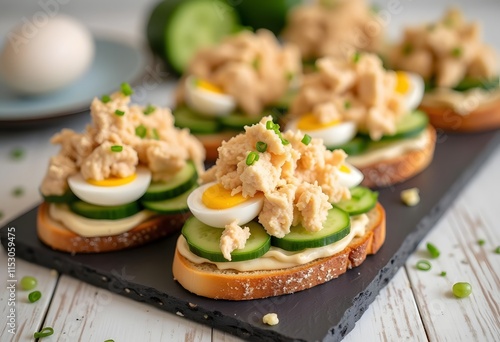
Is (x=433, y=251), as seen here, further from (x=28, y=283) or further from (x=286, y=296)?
(x=28, y=283)

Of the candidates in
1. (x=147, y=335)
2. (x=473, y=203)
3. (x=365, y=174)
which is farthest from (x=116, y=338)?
(x=473, y=203)

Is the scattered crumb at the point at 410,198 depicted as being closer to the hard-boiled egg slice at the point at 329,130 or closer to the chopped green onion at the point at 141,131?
the hard-boiled egg slice at the point at 329,130

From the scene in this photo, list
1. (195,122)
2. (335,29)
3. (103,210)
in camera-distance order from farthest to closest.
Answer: (335,29) < (195,122) < (103,210)

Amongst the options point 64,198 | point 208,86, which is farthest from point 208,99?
point 64,198

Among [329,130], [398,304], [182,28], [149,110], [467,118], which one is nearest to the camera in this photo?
[398,304]

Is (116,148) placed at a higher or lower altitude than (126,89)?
lower

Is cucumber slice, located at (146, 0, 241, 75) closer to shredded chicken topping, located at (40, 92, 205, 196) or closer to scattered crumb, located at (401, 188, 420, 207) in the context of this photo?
shredded chicken topping, located at (40, 92, 205, 196)

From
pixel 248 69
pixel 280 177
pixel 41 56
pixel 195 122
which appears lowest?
pixel 41 56
